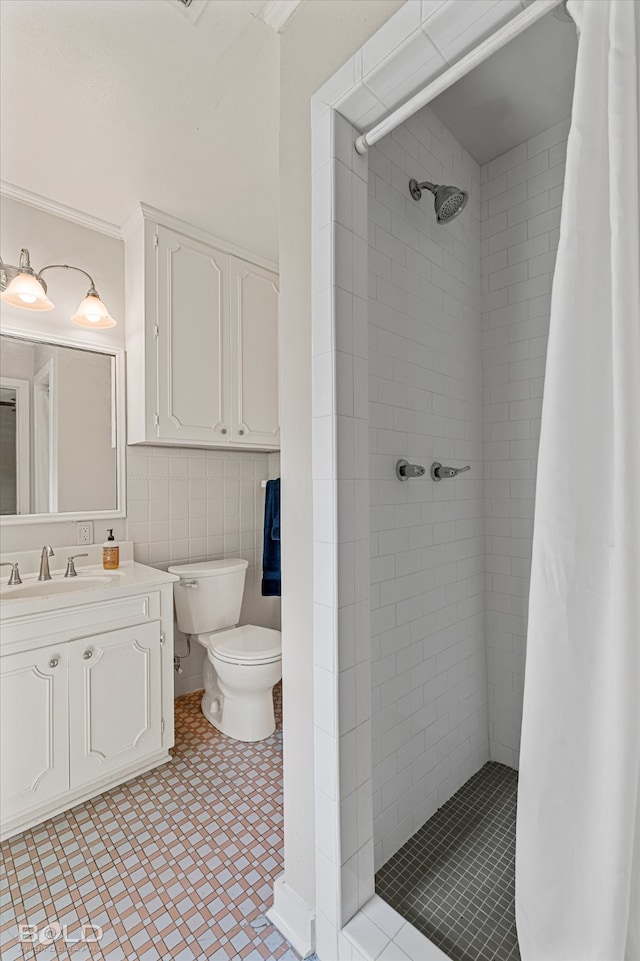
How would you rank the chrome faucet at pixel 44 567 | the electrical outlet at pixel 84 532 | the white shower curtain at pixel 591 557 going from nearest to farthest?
the white shower curtain at pixel 591 557
the chrome faucet at pixel 44 567
the electrical outlet at pixel 84 532

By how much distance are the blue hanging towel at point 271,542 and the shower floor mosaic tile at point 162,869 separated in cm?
92

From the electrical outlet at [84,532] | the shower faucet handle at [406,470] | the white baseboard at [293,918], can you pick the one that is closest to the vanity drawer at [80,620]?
the electrical outlet at [84,532]

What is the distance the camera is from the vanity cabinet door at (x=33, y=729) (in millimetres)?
1604

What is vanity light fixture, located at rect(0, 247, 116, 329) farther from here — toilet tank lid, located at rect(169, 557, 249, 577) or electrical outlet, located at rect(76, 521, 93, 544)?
toilet tank lid, located at rect(169, 557, 249, 577)

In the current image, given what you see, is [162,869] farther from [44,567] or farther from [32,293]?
[32,293]

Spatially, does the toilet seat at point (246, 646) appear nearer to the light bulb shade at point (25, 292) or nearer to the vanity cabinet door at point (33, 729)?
the vanity cabinet door at point (33, 729)

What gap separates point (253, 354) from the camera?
2.72m

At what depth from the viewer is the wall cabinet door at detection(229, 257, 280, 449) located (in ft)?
8.61

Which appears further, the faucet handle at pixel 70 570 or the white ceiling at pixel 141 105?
the faucet handle at pixel 70 570

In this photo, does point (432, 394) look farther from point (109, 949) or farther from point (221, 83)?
point (109, 949)

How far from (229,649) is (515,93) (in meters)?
2.50

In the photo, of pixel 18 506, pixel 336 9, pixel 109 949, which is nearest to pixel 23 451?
pixel 18 506

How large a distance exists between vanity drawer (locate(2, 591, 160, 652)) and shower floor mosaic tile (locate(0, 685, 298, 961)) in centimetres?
67

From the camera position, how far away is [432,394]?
166cm
